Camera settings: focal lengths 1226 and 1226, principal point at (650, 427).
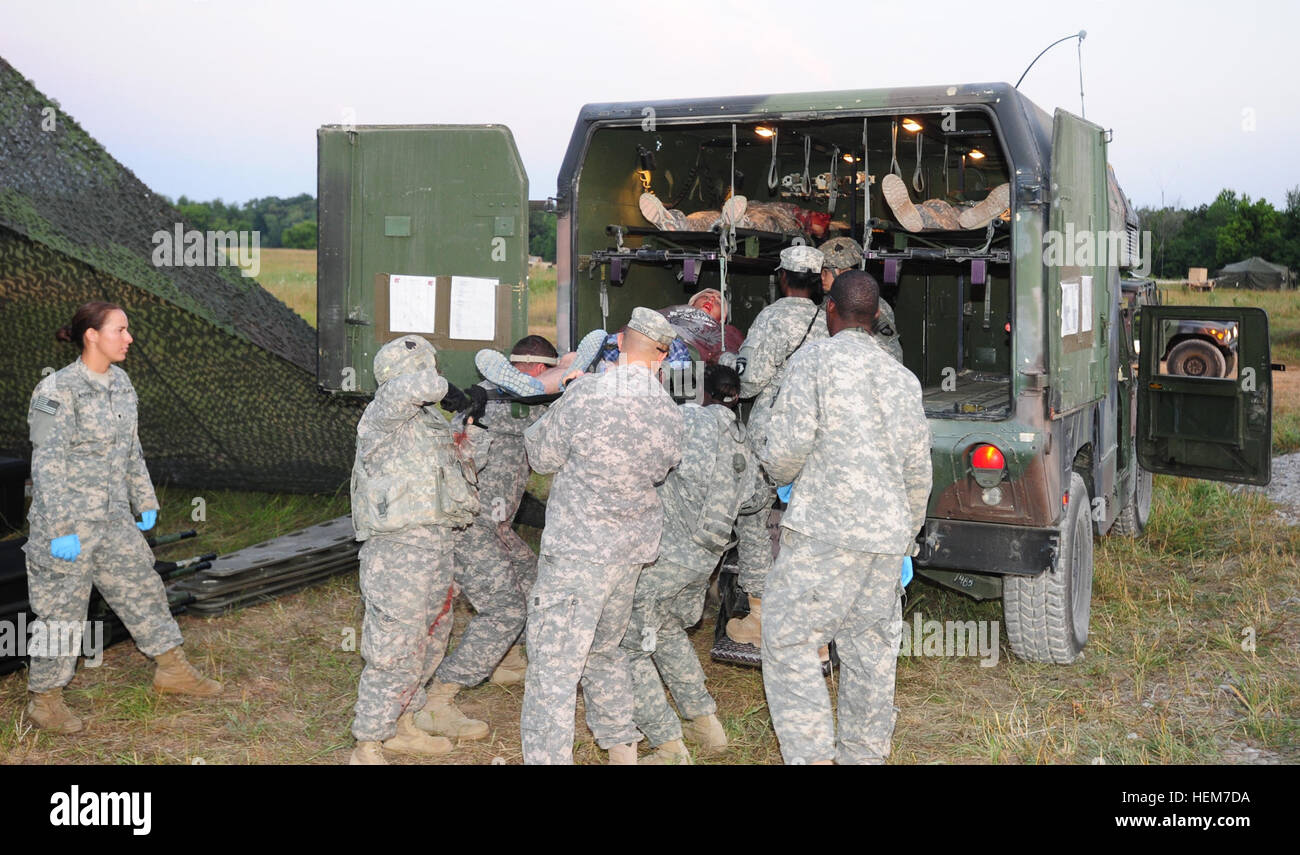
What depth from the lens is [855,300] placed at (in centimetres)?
402

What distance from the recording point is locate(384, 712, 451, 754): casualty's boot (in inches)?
178

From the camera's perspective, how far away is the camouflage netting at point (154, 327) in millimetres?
6824

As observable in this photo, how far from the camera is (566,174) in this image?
5.52 m

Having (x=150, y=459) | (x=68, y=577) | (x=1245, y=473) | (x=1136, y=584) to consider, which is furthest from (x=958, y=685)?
(x=150, y=459)

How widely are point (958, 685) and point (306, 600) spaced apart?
3.35 metres

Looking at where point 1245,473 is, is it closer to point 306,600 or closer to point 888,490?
point 888,490

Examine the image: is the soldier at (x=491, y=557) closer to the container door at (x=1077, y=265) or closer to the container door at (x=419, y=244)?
the container door at (x=419, y=244)

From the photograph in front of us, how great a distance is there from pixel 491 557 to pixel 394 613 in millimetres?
768

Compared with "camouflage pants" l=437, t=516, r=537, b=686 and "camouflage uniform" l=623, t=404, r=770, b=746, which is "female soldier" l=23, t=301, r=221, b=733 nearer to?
"camouflage pants" l=437, t=516, r=537, b=686

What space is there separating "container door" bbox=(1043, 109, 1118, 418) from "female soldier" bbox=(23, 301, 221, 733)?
11.9 feet

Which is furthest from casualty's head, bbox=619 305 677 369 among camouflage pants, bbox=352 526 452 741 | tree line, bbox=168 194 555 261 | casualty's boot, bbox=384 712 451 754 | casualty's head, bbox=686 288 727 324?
tree line, bbox=168 194 555 261

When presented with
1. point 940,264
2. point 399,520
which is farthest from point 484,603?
point 940,264

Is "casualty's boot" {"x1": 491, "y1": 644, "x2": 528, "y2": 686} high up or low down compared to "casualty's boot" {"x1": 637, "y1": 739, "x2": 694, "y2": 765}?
up

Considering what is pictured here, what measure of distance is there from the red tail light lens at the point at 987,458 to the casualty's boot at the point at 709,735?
1407 millimetres
